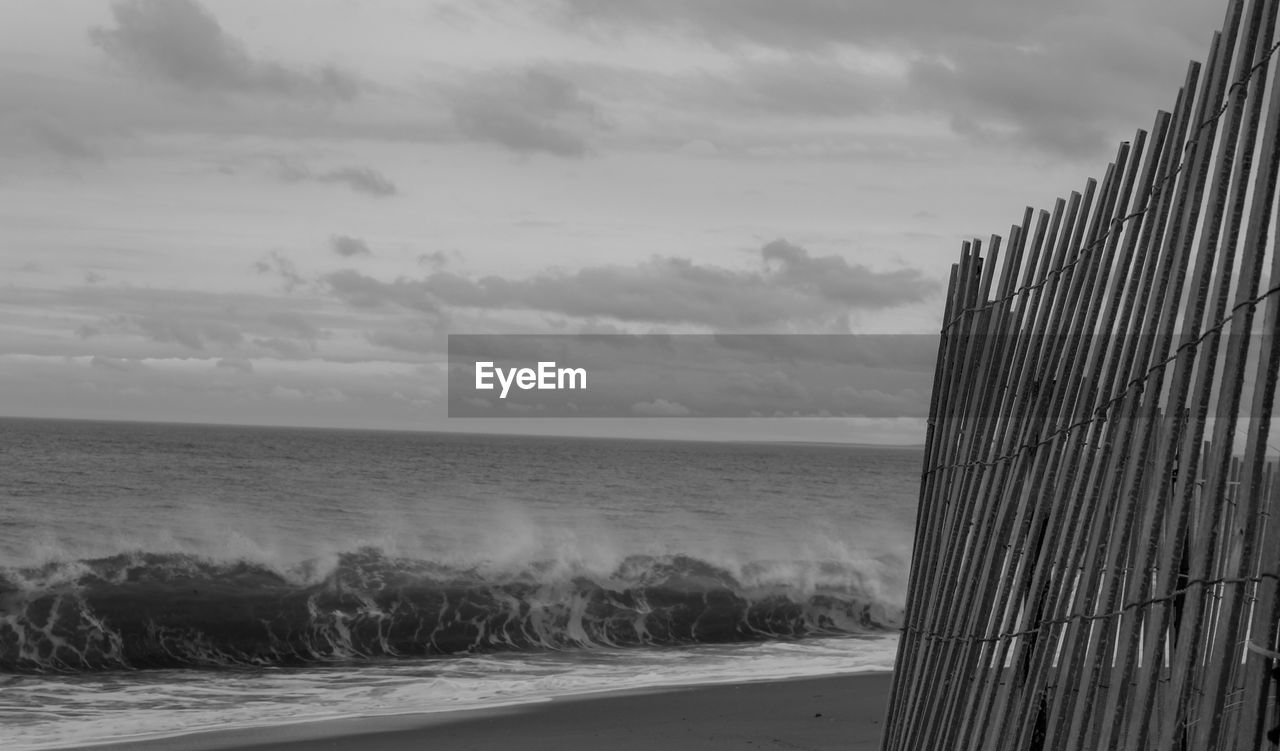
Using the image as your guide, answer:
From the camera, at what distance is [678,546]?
3030 cm

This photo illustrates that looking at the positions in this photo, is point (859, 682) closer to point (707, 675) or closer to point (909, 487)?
point (707, 675)

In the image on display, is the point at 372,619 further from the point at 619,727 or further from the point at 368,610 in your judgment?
the point at 619,727

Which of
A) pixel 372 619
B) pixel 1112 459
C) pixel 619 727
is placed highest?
pixel 1112 459

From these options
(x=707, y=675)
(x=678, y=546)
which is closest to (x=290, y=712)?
(x=707, y=675)

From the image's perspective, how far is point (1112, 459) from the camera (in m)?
2.75

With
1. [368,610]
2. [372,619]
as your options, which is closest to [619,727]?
[372,619]

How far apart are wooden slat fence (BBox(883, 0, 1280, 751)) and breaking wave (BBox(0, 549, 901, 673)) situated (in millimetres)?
9054

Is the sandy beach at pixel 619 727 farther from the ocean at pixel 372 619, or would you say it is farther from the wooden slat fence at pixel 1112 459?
the wooden slat fence at pixel 1112 459

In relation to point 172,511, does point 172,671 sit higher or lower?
higher

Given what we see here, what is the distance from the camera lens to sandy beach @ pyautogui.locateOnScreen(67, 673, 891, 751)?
777 cm

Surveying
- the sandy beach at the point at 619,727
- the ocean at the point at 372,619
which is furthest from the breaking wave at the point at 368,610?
the sandy beach at the point at 619,727

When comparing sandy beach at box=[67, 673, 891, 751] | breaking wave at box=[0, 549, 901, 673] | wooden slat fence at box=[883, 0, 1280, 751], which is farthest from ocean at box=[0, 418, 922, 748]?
wooden slat fence at box=[883, 0, 1280, 751]

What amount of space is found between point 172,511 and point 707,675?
26738mm

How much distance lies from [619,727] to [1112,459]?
6.07 metres
